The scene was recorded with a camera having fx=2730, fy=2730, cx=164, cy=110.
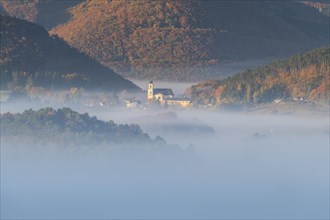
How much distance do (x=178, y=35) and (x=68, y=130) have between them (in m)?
71.1

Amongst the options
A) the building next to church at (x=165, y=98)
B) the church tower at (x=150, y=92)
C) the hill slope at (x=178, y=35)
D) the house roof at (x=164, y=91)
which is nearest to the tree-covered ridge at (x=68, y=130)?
the building next to church at (x=165, y=98)

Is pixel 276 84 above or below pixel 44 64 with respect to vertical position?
below

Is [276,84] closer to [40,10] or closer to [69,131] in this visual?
[69,131]

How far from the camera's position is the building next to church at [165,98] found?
143 m

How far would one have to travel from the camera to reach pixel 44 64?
14850cm

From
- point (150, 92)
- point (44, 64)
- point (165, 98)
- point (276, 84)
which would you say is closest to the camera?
point (276, 84)

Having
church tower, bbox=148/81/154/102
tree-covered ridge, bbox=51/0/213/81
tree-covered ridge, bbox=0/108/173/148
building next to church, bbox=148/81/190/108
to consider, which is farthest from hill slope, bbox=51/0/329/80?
tree-covered ridge, bbox=0/108/173/148

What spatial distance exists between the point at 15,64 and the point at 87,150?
41435 mm

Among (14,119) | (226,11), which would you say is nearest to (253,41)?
(226,11)

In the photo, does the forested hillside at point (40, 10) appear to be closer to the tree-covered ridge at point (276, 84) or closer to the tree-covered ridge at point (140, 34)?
the tree-covered ridge at point (140, 34)

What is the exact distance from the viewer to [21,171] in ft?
339

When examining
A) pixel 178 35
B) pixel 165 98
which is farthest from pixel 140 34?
pixel 165 98

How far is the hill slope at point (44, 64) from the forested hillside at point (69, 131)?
26.8 m

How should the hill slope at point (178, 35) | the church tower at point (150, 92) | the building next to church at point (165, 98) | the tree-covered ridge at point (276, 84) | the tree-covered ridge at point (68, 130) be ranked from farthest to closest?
the hill slope at point (178, 35) < the church tower at point (150, 92) < the building next to church at point (165, 98) < the tree-covered ridge at point (276, 84) < the tree-covered ridge at point (68, 130)
